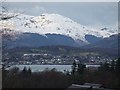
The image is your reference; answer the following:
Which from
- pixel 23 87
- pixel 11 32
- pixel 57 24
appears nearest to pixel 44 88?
pixel 23 87

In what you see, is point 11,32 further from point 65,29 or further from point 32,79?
point 65,29

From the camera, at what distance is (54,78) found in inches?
759

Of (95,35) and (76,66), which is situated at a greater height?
(95,35)

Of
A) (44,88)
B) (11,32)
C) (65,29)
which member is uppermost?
(65,29)

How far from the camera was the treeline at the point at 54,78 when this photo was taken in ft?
54.5

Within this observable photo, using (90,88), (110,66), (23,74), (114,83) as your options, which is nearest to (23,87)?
(23,74)

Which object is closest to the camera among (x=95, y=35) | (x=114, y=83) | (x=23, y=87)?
(x=23, y=87)

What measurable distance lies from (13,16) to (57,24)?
9055cm

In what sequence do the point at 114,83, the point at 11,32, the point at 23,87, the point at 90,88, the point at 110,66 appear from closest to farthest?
1. the point at 90,88
2. the point at 11,32
3. the point at 23,87
4. the point at 114,83
5. the point at 110,66

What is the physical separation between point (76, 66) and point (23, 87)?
372 inches

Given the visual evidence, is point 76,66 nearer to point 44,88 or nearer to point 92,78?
point 92,78

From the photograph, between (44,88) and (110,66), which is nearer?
(44,88)

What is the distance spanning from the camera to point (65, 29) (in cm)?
10062

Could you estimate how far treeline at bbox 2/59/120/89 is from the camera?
54.5 ft
